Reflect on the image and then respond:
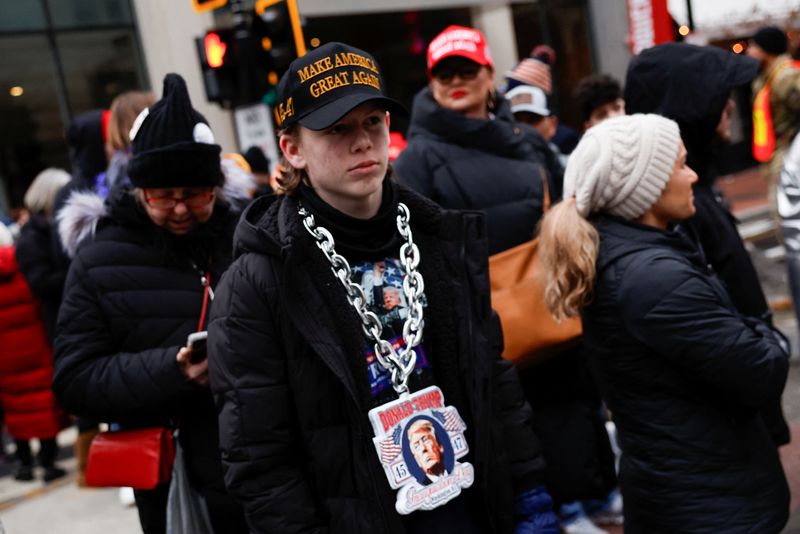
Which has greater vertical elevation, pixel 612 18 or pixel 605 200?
pixel 612 18

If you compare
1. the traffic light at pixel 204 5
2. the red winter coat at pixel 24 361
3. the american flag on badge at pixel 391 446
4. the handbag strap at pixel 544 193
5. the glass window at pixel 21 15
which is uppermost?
the glass window at pixel 21 15

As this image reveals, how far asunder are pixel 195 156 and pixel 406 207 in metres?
0.82

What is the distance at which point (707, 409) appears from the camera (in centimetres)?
239

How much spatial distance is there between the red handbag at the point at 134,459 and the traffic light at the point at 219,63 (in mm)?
5292

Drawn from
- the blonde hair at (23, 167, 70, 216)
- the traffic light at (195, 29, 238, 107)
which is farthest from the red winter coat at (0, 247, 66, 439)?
the traffic light at (195, 29, 238, 107)

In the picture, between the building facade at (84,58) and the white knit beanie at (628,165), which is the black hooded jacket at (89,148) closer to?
the white knit beanie at (628,165)

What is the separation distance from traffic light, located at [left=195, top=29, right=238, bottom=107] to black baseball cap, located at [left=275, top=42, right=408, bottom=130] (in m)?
5.67

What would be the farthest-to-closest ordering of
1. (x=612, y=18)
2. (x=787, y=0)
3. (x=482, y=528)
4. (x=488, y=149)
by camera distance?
(x=787, y=0), (x=612, y=18), (x=488, y=149), (x=482, y=528)

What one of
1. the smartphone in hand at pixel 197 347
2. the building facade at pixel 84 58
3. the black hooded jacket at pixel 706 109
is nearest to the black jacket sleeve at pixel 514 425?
the smartphone in hand at pixel 197 347

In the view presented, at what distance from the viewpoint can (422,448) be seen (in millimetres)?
1932

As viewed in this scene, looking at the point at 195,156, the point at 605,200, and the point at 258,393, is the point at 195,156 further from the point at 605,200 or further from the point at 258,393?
the point at 605,200

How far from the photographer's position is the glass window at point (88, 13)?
34.0 ft

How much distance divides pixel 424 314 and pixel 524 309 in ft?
4.06

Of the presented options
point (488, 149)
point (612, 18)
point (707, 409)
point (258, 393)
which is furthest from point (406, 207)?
point (612, 18)
